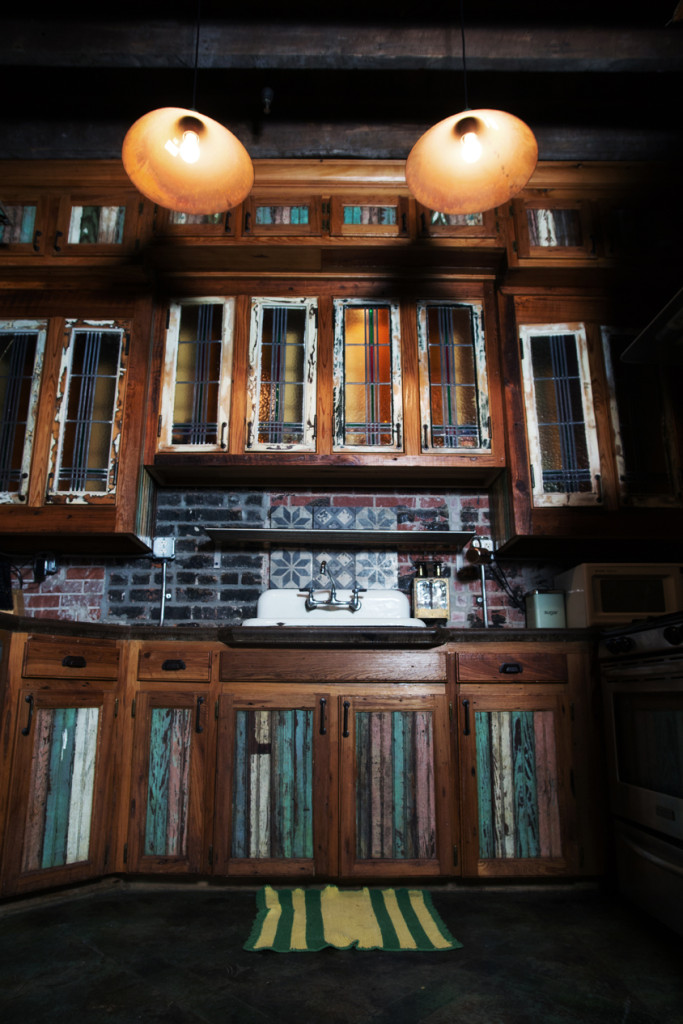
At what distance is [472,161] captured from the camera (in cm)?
197

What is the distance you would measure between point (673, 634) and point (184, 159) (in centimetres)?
211

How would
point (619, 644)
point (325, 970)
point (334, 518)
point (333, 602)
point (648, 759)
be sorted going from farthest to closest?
point (334, 518) < point (333, 602) < point (619, 644) < point (648, 759) < point (325, 970)

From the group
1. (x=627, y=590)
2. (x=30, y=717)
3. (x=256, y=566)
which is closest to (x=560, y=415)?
(x=627, y=590)

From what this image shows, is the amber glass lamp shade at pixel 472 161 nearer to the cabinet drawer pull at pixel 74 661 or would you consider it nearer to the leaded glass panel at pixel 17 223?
the cabinet drawer pull at pixel 74 661

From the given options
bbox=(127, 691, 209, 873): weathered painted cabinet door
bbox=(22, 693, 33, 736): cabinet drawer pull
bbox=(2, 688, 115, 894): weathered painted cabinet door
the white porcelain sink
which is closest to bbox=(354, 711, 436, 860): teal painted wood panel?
the white porcelain sink

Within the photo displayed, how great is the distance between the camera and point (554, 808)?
97.9 inches

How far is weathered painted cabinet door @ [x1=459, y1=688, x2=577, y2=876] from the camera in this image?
2441mm

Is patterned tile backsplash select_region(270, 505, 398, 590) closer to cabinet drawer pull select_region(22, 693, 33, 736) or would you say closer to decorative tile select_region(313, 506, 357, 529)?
decorative tile select_region(313, 506, 357, 529)

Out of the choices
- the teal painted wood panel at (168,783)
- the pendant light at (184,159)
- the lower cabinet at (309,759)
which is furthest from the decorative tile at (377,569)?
the pendant light at (184,159)

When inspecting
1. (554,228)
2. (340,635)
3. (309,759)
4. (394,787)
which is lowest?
(394,787)

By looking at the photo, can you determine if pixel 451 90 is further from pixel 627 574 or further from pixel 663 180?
pixel 627 574

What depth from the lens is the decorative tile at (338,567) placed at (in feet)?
10.7

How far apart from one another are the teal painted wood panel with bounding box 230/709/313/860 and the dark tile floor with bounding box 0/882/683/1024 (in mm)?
256

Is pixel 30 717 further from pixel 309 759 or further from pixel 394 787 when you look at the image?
pixel 394 787
